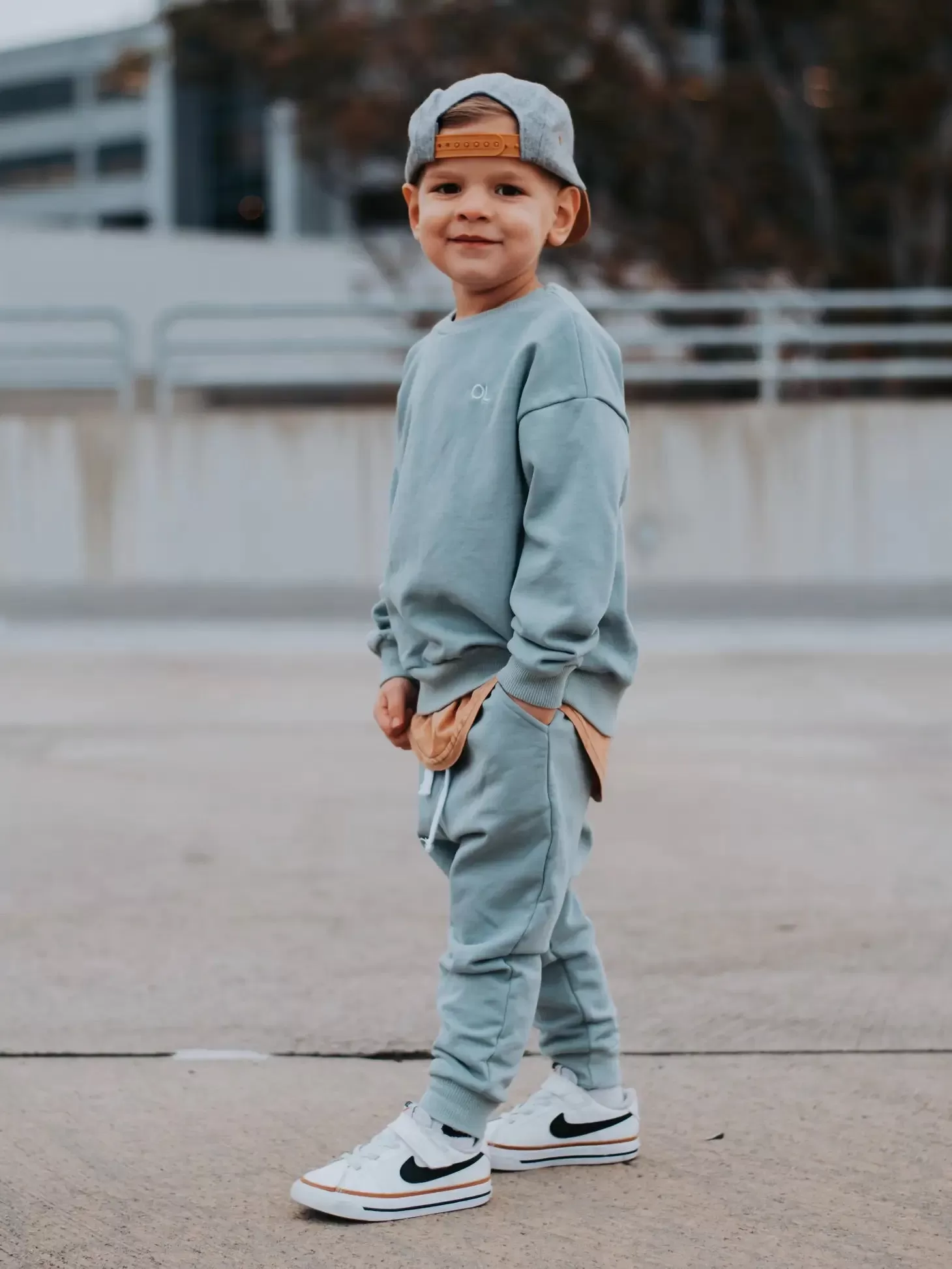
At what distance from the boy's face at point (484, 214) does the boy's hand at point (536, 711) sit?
64 centimetres

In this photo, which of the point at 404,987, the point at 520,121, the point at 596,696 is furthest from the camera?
the point at 404,987

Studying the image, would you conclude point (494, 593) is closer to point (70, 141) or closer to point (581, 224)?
point (581, 224)

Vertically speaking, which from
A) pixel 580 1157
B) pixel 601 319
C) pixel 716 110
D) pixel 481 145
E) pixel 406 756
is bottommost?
pixel 580 1157

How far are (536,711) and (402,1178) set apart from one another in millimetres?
740

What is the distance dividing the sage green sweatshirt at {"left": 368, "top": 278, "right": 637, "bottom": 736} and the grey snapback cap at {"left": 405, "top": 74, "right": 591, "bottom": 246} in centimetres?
21

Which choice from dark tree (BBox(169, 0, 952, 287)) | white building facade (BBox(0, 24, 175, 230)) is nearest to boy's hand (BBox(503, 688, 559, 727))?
dark tree (BBox(169, 0, 952, 287))

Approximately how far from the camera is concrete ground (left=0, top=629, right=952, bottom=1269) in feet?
9.01

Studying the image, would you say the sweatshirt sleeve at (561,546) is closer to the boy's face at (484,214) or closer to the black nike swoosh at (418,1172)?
the boy's face at (484,214)

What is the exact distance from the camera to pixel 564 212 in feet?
9.41

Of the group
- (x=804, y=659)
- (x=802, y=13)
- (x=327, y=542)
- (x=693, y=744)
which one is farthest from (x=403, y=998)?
(x=802, y=13)

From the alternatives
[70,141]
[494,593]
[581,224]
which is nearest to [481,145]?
[581,224]

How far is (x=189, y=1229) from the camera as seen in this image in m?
2.71

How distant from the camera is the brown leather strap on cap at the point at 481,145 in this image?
271 cm

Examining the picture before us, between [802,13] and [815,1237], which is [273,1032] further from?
[802,13]
